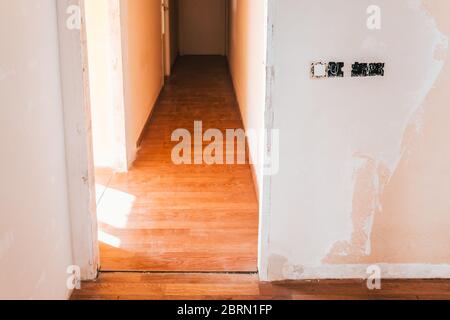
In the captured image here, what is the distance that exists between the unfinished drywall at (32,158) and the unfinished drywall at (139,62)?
6.56ft

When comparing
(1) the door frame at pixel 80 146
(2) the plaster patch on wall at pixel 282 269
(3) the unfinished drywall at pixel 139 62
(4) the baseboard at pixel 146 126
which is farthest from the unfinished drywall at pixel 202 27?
(2) the plaster patch on wall at pixel 282 269

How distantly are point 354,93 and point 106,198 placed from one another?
6.84 ft

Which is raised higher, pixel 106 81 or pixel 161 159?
pixel 106 81

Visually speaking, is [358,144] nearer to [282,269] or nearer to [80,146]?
[282,269]

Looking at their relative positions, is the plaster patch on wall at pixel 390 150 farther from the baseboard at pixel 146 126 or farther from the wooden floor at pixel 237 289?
the baseboard at pixel 146 126

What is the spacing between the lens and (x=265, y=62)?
256 cm

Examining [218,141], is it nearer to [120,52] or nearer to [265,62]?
[120,52]

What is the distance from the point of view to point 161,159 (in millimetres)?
4785

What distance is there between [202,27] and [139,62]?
6.23 m

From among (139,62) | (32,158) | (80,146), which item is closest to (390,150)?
(80,146)

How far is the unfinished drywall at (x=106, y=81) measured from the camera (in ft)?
13.9

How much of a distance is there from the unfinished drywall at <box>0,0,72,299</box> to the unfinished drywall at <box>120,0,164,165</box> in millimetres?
1999

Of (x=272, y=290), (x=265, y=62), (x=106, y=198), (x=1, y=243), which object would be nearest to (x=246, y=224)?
(x=272, y=290)

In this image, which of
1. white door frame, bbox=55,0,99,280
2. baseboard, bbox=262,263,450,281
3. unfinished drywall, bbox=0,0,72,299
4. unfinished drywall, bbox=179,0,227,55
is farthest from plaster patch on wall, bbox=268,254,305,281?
unfinished drywall, bbox=179,0,227,55
